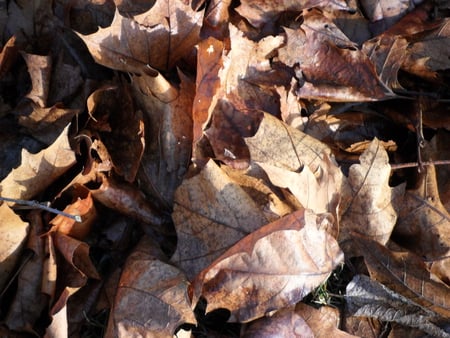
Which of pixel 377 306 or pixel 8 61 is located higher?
pixel 8 61

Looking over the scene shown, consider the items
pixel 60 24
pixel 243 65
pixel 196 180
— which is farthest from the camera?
pixel 60 24

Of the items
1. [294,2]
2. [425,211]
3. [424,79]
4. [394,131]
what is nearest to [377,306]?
[425,211]

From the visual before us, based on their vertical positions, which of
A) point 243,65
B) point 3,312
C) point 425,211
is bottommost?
point 3,312

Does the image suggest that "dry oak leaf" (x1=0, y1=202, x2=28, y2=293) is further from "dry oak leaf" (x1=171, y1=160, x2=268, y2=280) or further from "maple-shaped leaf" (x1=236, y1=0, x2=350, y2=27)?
"maple-shaped leaf" (x1=236, y1=0, x2=350, y2=27)

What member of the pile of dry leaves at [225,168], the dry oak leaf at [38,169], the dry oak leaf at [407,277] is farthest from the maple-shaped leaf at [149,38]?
the dry oak leaf at [407,277]

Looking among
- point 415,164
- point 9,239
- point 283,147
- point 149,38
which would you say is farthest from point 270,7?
point 9,239

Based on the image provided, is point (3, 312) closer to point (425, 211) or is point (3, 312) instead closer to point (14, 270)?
point (14, 270)

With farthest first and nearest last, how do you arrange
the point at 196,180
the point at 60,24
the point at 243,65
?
the point at 60,24
the point at 243,65
the point at 196,180
